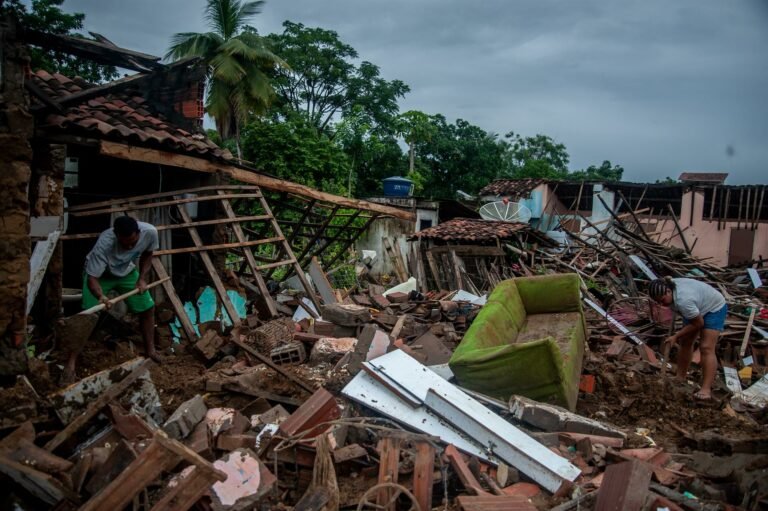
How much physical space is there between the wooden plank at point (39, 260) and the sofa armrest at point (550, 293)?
21.0 ft

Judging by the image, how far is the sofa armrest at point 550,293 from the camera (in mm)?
8008

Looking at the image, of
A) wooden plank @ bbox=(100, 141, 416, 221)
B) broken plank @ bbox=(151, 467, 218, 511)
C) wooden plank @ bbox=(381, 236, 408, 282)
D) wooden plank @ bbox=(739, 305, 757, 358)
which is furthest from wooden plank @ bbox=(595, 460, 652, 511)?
wooden plank @ bbox=(381, 236, 408, 282)

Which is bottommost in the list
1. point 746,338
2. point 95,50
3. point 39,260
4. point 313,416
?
point 746,338

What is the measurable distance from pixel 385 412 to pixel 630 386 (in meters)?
3.68

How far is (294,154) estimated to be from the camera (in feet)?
61.6

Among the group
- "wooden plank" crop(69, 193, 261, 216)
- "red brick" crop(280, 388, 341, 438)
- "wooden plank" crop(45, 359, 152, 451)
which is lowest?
"red brick" crop(280, 388, 341, 438)

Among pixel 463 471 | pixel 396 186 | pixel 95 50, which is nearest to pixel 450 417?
pixel 463 471

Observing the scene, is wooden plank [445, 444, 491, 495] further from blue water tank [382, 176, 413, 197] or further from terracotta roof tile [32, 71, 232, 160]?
blue water tank [382, 176, 413, 197]

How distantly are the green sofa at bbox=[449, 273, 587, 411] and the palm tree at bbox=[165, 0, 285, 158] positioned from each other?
14452 mm

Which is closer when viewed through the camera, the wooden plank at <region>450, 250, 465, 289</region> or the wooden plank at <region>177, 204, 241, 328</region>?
the wooden plank at <region>177, 204, 241, 328</region>

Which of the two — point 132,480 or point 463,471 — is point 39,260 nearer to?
point 132,480

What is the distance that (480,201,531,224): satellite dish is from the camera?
58.5 ft

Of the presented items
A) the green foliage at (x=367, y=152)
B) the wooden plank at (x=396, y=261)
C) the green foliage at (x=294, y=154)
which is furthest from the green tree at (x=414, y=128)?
the wooden plank at (x=396, y=261)

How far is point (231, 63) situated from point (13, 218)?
17278mm
